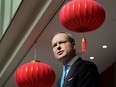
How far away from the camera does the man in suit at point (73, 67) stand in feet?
6.59

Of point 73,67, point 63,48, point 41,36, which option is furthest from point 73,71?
point 41,36

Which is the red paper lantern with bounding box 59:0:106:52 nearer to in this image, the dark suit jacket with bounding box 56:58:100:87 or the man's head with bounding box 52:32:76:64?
the man's head with bounding box 52:32:76:64

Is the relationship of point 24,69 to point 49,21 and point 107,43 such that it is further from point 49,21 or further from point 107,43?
point 107,43

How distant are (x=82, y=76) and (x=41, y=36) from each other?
4815 mm

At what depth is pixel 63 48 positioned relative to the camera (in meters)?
2.15

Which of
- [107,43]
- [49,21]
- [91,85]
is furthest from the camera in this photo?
[107,43]

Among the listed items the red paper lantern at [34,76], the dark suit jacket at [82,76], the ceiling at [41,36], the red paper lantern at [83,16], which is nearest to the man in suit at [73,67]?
the dark suit jacket at [82,76]

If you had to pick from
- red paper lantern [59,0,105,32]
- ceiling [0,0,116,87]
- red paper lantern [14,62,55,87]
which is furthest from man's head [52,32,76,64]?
red paper lantern [14,62,55,87]

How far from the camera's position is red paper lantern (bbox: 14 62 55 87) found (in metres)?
5.68

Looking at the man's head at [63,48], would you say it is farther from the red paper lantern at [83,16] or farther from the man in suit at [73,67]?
the red paper lantern at [83,16]

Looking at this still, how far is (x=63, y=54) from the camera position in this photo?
212 centimetres

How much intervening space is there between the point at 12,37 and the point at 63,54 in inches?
202

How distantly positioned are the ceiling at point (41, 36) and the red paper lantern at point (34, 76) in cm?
79

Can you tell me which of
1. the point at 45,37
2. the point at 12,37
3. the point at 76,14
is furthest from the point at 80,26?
Result: the point at 12,37
